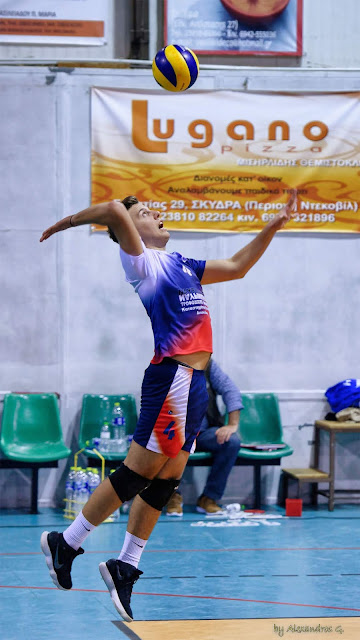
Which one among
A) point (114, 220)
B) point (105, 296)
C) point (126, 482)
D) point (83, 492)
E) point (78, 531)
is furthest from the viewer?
point (105, 296)

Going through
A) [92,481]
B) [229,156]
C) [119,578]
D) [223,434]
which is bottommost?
[92,481]

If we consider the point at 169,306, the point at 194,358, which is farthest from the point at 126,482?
the point at 169,306

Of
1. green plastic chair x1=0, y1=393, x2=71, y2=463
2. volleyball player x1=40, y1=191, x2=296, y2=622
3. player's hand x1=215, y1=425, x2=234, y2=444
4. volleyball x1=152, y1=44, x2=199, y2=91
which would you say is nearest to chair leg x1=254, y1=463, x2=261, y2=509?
player's hand x1=215, y1=425, x2=234, y2=444

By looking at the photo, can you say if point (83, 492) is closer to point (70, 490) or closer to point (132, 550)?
point (70, 490)

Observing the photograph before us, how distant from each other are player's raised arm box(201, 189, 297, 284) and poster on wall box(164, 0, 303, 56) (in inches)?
202

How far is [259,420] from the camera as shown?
32.3ft

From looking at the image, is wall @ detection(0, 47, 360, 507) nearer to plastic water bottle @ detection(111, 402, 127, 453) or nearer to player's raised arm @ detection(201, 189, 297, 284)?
plastic water bottle @ detection(111, 402, 127, 453)

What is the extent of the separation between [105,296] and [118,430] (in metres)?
1.39

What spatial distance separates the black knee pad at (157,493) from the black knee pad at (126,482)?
66 millimetres

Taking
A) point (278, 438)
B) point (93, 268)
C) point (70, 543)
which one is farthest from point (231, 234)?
point (70, 543)

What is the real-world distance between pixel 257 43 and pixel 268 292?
8.47 ft

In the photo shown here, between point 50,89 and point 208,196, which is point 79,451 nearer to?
point 208,196

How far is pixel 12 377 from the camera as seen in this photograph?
31.8ft

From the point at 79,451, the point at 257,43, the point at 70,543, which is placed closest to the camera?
the point at 70,543
